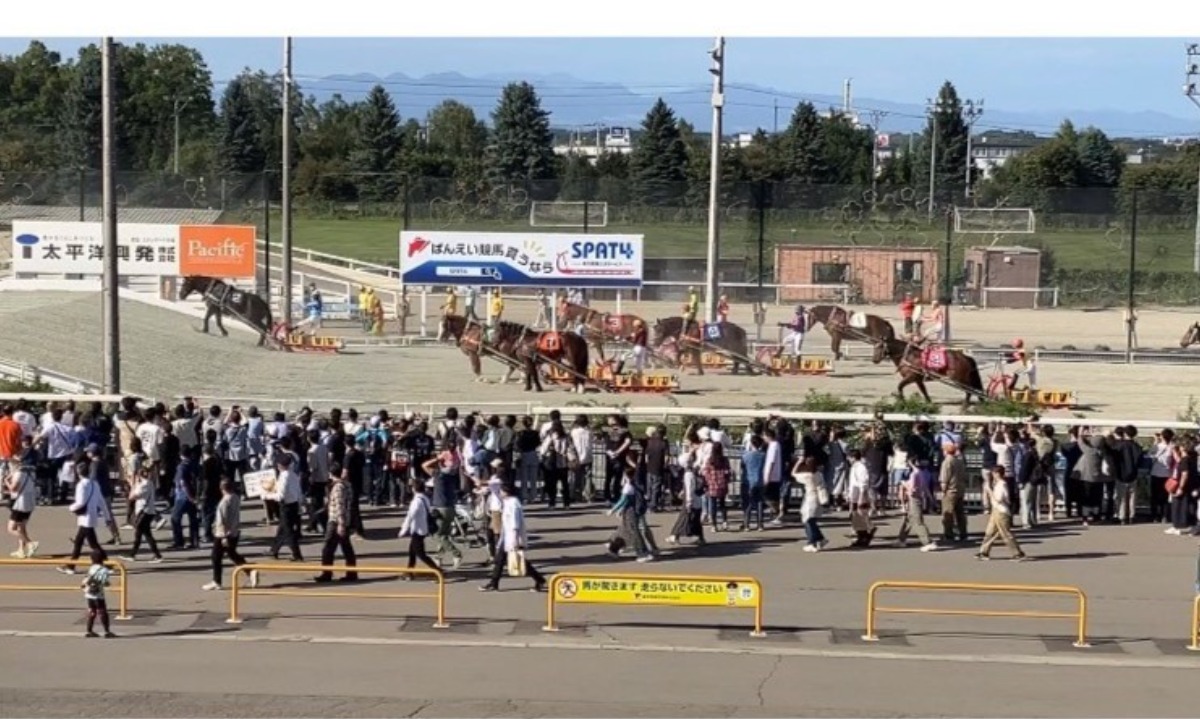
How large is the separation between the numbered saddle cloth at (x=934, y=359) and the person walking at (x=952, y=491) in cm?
1224

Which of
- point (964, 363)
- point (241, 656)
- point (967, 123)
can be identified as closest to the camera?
point (241, 656)

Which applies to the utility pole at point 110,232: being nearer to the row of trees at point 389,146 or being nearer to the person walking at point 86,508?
the person walking at point 86,508

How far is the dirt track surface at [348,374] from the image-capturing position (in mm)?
32469

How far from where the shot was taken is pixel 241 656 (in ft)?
45.5

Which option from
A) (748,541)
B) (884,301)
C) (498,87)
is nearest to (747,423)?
(748,541)

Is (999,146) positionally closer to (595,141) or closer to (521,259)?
(595,141)

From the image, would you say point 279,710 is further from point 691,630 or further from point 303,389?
point 303,389

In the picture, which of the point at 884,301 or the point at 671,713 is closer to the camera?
the point at 671,713

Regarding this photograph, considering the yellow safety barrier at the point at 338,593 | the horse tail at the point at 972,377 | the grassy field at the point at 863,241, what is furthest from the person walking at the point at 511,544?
the grassy field at the point at 863,241

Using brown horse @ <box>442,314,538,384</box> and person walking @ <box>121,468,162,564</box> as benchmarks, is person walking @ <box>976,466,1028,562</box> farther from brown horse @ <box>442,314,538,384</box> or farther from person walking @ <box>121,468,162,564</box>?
brown horse @ <box>442,314,538,384</box>

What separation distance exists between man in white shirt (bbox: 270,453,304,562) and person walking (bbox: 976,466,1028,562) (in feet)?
23.2

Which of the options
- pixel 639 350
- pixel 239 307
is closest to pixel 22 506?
pixel 639 350

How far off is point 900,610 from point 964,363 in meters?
16.7

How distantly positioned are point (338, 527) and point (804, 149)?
54014 mm
